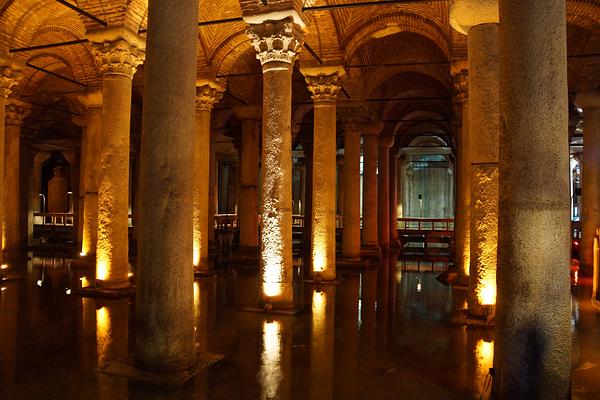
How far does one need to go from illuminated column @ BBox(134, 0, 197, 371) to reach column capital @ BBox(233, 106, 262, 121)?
436 inches

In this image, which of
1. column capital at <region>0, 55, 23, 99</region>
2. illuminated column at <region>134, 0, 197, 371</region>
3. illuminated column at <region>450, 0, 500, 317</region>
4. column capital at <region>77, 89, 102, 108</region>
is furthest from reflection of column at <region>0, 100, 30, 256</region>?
illuminated column at <region>450, 0, 500, 317</region>

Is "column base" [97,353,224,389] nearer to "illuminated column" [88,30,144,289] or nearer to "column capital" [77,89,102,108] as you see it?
"illuminated column" [88,30,144,289]

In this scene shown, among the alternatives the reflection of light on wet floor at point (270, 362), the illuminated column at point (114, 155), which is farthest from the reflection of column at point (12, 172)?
the reflection of light on wet floor at point (270, 362)

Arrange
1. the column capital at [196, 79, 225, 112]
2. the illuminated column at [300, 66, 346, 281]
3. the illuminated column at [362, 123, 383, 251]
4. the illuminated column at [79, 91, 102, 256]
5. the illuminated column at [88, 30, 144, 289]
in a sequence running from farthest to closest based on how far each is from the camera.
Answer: the illuminated column at [362, 123, 383, 251] < the column capital at [196, 79, 225, 112] < the illuminated column at [79, 91, 102, 256] < the illuminated column at [300, 66, 346, 281] < the illuminated column at [88, 30, 144, 289]

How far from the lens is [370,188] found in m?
15.7

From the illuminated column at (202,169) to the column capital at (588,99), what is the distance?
9.42 meters

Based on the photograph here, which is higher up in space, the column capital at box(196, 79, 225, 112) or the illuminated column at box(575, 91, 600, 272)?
the column capital at box(196, 79, 225, 112)

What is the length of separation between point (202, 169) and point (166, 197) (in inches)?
290

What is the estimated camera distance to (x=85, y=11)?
8867 mm

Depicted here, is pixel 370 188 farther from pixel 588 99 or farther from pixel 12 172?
pixel 12 172

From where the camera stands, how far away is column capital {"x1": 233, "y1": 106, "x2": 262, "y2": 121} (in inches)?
624

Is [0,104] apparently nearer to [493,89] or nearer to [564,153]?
[493,89]

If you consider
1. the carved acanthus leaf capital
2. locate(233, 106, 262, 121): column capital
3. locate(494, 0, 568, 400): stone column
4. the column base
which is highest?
locate(233, 106, 262, 121): column capital

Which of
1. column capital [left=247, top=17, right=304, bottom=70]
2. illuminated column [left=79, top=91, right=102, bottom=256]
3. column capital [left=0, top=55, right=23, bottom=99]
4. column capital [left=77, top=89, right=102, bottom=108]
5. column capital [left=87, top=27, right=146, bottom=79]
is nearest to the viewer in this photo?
column capital [left=247, top=17, right=304, bottom=70]
